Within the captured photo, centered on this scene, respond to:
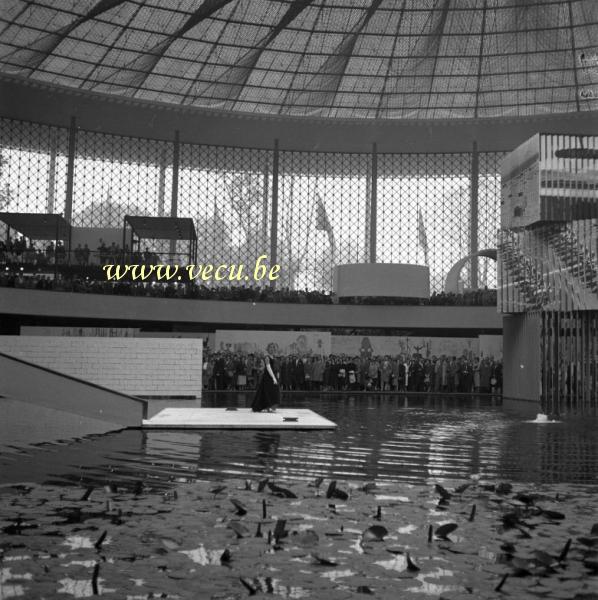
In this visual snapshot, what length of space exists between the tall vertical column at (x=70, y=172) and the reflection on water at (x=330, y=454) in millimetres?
31896

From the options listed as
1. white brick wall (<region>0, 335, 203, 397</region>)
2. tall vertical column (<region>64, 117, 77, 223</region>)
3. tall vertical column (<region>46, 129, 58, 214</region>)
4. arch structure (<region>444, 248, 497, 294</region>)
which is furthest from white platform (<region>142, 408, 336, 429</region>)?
tall vertical column (<region>46, 129, 58, 214</region>)

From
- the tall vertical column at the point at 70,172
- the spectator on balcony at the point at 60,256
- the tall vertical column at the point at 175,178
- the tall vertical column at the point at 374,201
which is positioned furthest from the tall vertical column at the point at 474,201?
the spectator on balcony at the point at 60,256

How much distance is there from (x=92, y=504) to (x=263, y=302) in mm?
34384

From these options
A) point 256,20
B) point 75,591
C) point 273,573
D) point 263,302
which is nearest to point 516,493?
point 273,573

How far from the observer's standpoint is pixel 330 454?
457 inches

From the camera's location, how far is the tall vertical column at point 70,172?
45.2m

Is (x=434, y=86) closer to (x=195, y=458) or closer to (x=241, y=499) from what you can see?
(x=195, y=458)

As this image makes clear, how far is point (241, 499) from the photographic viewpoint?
290 inches

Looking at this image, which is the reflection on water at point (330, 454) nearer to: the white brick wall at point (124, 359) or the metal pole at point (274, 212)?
the white brick wall at point (124, 359)

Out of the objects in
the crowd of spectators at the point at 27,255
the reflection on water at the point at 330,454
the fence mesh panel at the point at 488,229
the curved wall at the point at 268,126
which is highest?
the curved wall at the point at 268,126

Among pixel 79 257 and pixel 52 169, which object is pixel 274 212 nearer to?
pixel 52 169

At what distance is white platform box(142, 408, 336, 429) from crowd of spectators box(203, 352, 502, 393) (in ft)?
50.9

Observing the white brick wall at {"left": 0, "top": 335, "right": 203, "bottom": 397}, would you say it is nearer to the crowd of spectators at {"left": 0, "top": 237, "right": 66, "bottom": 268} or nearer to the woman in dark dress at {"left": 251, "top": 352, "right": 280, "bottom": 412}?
the woman in dark dress at {"left": 251, "top": 352, "right": 280, "bottom": 412}

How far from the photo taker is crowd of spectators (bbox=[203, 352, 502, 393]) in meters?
35.4
